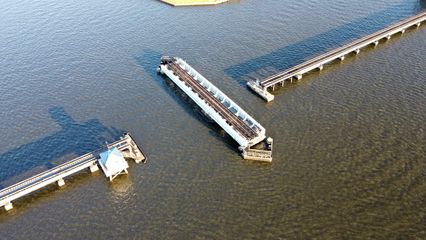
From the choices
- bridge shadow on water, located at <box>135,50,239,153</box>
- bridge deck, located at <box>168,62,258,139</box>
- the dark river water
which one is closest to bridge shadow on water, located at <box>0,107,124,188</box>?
the dark river water

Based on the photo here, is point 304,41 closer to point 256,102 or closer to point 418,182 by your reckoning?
point 256,102

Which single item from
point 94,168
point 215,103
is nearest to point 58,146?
point 94,168

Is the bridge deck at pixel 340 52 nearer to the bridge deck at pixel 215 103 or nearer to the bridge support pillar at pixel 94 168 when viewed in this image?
the bridge deck at pixel 215 103

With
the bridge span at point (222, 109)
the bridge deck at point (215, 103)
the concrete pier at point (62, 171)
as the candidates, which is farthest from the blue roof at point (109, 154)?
the bridge deck at point (215, 103)

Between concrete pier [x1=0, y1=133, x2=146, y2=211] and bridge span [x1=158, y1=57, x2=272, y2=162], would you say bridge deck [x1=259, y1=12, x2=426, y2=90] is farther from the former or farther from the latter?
concrete pier [x1=0, y1=133, x2=146, y2=211]

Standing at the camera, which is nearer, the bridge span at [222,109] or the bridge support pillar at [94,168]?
the bridge support pillar at [94,168]

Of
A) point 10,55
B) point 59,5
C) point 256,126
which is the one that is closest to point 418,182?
point 256,126

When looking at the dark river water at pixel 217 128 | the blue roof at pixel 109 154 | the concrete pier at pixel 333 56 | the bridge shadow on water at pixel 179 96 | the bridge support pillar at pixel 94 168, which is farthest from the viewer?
the concrete pier at pixel 333 56
